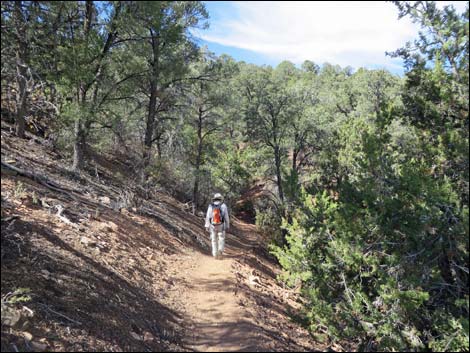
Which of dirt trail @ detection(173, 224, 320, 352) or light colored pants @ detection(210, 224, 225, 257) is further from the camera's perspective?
light colored pants @ detection(210, 224, 225, 257)

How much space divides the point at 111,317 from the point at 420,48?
21.8 feet

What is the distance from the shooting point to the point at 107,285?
20.4 feet

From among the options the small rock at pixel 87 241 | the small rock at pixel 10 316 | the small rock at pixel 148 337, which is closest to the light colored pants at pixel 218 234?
the small rock at pixel 87 241

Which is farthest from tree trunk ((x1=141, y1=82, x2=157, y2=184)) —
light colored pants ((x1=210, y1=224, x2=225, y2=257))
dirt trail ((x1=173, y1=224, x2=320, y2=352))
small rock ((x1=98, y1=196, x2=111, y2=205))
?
dirt trail ((x1=173, y1=224, x2=320, y2=352))

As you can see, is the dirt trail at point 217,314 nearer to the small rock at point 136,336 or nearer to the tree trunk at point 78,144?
the small rock at point 136,336

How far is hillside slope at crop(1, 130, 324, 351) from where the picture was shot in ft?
15.3

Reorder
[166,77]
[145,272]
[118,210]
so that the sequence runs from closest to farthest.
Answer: [145,272], [118,210], [166,77]

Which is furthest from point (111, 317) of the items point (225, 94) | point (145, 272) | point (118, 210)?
point (225, 94)

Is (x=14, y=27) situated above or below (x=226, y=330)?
above

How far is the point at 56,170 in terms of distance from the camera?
1130 centimetres

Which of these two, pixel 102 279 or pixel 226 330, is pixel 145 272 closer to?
pixel 102 279

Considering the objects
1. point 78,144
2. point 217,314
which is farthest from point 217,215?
point 78,144

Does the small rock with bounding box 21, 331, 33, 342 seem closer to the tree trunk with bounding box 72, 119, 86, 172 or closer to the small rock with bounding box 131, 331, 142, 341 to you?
the small rock with bounding box 131, 331, 142, 341

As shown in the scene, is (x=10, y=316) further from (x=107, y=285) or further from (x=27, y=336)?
(x=107, y=285)
